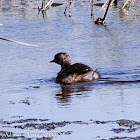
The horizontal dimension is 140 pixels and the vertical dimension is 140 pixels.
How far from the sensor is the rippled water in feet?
23.5

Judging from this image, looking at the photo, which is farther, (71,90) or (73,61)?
(73,61)

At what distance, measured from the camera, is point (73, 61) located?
40.0ft

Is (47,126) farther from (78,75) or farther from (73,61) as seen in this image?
(73,61)

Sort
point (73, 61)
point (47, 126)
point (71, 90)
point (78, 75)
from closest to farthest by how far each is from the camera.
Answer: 1. point (47, 126)
2. point (71, 90)
3. point (78, 75)
4. point (73, 61)

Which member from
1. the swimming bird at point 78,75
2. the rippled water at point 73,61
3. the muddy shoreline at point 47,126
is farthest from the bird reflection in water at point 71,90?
the muddy shoreline at point 47,126

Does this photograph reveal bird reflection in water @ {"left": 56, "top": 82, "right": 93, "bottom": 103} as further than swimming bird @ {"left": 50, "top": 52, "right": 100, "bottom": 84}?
No

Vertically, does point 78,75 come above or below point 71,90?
above

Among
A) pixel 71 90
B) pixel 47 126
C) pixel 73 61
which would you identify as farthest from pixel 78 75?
pixel 47 126

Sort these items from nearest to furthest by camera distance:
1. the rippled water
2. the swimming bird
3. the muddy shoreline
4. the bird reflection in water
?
1. the muddy shoreline
2. the rippled water
3. the bird reflection in water
4. the swimming bird

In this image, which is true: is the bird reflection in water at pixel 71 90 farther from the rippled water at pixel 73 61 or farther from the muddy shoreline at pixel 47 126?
the muddy shoreline at pixel 47 126

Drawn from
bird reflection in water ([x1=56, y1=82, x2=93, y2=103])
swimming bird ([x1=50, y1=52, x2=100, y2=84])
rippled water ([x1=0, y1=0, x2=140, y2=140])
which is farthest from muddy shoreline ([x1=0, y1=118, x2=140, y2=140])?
swimming bird ([x1=50, y1=52, x2=100, y2=84])

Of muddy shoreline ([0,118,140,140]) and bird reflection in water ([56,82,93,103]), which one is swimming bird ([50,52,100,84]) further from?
muddy shoreline ([0,118,140,140])

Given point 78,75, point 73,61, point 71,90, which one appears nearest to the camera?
point 71,90

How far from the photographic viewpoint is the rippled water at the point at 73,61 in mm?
7176
